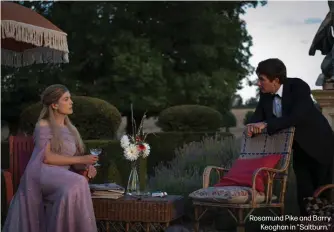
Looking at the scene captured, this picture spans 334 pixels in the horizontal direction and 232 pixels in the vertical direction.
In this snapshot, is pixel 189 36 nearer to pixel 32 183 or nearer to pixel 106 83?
pixel 106 83

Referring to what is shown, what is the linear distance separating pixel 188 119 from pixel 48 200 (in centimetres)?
889

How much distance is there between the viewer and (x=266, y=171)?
167 inches

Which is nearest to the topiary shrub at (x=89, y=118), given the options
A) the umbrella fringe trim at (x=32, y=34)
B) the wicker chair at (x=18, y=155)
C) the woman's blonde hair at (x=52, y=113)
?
the umbrella fringe trim at (x=32, y=34)

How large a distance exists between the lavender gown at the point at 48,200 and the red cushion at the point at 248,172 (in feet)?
3.57

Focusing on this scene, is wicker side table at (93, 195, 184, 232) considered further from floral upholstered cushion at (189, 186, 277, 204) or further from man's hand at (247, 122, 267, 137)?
man's hand at (247, 122, 267, 137)

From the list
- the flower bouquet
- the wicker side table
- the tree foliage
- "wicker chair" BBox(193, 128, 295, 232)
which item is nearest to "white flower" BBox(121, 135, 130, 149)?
the flower bouquet

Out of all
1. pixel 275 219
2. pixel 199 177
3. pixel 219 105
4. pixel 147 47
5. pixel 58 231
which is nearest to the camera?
pixel 58 231

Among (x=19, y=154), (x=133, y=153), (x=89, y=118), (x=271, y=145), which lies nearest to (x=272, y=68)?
(x=271, y=145)

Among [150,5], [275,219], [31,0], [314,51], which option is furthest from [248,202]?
[31,0]

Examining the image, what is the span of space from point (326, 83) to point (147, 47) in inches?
513

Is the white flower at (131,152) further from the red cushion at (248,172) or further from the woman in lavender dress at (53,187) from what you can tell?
the red cushion at (248,172)

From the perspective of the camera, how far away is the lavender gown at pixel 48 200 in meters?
4.09

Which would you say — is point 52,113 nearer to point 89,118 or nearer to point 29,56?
point 29,56

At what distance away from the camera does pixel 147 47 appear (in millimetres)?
18094
